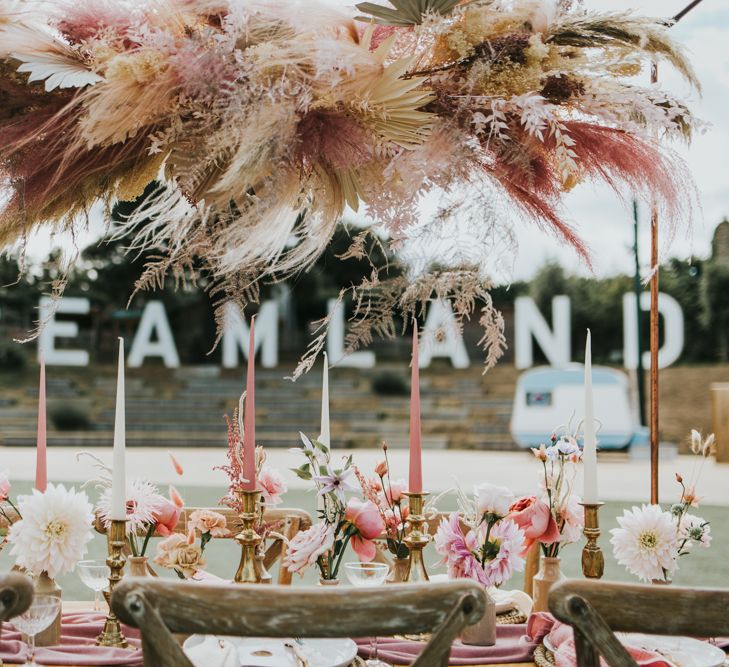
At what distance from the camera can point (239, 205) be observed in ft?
3.56

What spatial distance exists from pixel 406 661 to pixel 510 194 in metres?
0.68

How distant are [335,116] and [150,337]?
1377 centimetres

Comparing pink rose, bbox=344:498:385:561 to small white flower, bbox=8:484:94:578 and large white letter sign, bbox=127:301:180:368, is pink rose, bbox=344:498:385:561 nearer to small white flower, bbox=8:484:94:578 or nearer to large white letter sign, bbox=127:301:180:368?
small white flower, bbox=8:484:94:578

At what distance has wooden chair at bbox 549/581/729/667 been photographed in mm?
670

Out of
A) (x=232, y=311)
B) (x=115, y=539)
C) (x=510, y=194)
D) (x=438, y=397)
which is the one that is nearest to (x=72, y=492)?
(x=115, y=539)

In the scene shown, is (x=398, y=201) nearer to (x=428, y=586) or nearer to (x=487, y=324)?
(x=487, y=324)

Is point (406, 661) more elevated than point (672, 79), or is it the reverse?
point (672, 79)

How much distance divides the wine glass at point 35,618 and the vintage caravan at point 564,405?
10.3 meters

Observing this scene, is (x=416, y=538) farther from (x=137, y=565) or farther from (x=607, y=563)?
(x=607, y=563)

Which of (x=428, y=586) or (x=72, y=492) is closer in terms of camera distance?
(x=428, y=586)

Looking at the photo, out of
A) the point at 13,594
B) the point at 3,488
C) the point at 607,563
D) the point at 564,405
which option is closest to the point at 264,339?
the point at 564,405

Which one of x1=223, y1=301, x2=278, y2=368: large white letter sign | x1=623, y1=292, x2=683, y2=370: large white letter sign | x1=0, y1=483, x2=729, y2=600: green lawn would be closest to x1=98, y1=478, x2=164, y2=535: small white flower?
x1=0, y1=483, x2=729, y2=600: green lawn

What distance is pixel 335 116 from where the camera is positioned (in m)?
1.06

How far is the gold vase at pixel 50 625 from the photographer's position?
1.03 m
